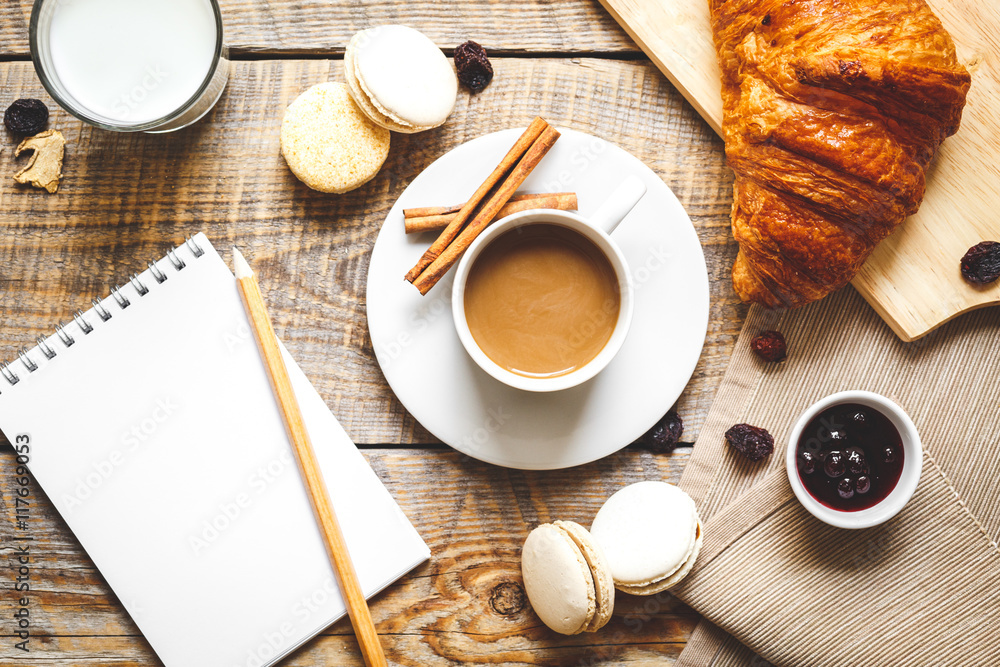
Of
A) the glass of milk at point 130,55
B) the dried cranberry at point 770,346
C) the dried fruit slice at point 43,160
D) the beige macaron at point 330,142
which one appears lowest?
the dried cranberry at point 770,346

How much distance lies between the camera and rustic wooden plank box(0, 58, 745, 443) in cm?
139

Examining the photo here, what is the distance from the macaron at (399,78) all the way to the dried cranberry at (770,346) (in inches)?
32.1

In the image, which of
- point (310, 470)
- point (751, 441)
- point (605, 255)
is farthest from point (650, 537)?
point (310, 470)

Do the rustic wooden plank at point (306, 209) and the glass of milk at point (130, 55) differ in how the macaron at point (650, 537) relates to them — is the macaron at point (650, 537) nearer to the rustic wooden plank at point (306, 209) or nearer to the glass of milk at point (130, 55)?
the rustic wooden plank at point (306, 209)

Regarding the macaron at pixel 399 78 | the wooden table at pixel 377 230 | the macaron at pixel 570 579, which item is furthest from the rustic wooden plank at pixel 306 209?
the macaron at pixel 570 579

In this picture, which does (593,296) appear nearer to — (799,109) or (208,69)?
(799,109)

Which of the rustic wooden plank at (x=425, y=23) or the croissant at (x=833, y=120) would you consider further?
the rustic wooden plank at (x=425, y=23)

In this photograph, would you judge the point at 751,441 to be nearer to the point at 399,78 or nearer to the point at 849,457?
the point at 849,457

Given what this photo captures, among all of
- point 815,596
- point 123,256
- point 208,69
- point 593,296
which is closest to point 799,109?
point 593,296

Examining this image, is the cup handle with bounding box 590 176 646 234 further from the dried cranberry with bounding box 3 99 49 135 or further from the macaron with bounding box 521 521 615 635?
the dried cranberry with bounding box 3 99 49 135

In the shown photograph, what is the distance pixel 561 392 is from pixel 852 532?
682 millimetres

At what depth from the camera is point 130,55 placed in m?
1.26

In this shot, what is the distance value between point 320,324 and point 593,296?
1.96ft

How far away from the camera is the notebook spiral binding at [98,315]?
52.3 inches
